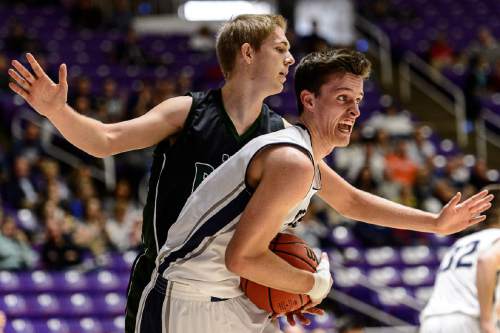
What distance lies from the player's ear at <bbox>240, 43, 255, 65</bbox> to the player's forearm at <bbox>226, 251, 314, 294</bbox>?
106 cm

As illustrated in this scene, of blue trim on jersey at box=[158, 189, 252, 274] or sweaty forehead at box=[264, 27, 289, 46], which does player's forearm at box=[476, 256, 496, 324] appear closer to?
sweaty forehead at box=[264, 27, 289, 46]

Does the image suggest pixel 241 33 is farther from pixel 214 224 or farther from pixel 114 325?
pixel 114 325

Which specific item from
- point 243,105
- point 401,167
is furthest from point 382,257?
point 243,105

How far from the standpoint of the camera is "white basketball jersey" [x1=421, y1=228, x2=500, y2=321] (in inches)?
203

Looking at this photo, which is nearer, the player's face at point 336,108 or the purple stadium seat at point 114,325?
the player's face at point 336,108

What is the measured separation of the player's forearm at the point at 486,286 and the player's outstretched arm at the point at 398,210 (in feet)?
3.05

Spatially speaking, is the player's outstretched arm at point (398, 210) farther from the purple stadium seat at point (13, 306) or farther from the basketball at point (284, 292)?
the purple stadium seat at point (13, 306)

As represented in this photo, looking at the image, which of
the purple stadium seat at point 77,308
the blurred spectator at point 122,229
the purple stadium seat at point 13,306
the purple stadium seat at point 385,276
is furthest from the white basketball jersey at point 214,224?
the purple stadium seat at point 385,276

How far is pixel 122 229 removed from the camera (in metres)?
10.4

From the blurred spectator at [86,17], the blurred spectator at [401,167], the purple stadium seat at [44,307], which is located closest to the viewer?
the purple stadium seat at [44,307]

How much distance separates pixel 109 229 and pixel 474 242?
19.2 ft

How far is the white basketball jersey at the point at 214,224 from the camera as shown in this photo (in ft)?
10.9

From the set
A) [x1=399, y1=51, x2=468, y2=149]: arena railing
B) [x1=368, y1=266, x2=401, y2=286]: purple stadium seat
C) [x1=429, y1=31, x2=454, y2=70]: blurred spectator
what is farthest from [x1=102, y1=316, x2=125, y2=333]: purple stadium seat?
[x1=429, y1=31, x2=454, y2=70]: blurred spectator

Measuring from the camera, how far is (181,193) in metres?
3.83
